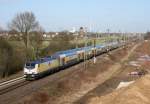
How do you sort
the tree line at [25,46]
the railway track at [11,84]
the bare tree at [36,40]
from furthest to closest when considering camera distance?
the bare tree at [36,40] → the tree line at [25,46] → the railway track at [11,84]

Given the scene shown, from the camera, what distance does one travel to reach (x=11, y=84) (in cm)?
4441

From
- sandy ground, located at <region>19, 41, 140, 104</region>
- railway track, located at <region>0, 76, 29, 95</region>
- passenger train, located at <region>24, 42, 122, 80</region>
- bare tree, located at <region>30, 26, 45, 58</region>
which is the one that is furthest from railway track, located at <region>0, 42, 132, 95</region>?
bare tree, located at <region>30, 26, 45, 58</region>

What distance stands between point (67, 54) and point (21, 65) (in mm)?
8751

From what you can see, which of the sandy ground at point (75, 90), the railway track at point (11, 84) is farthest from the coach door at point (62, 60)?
the railway track at point (11, 84)

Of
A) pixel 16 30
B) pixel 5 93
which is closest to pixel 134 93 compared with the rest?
pixel 5 93

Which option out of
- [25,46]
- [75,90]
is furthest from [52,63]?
[25,46]

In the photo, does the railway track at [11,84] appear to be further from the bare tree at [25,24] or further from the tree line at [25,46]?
the bare tree at [25,24]

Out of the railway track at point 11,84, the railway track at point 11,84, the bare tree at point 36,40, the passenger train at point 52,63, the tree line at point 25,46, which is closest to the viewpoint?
the railway track at point 11,84

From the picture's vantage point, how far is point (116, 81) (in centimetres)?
5275

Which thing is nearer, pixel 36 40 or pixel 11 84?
pixel 11 84

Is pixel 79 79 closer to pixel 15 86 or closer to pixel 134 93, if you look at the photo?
pixel 15 86

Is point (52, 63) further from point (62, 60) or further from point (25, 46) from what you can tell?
point (25, 46)

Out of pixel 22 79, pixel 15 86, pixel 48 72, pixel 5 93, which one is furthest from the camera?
pixel 48 72

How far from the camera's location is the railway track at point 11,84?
40422 millimetres
